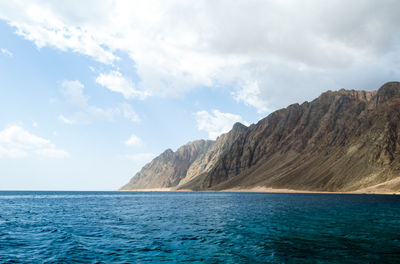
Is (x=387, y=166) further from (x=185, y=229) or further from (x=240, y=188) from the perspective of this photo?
(x=185, y=229)

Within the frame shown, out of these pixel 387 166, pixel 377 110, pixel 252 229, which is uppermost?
pixel 377 110

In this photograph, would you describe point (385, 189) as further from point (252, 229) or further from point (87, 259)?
point (87, 259)

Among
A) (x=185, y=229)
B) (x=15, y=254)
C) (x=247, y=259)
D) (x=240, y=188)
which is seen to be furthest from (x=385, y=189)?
(x=15, y=254)

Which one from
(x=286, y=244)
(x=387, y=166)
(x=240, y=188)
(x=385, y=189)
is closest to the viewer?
(x=286, y=244)

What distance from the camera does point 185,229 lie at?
30.1m

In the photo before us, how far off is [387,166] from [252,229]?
121 m

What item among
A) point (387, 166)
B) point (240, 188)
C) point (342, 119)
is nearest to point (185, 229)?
point (387, 166)

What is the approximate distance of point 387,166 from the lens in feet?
412

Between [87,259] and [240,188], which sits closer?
[87,259]

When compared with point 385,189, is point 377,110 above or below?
above

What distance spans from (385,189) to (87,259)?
118799 mm

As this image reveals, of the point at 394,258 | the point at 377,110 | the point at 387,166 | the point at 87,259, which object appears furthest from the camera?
the point at 377,110

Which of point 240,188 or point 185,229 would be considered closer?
point 185,229

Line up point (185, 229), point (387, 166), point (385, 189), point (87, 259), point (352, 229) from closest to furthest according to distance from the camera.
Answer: point (87, 259)
point (352, 229)
point (185, 229)
point (385, 189)
point (387, 166)
